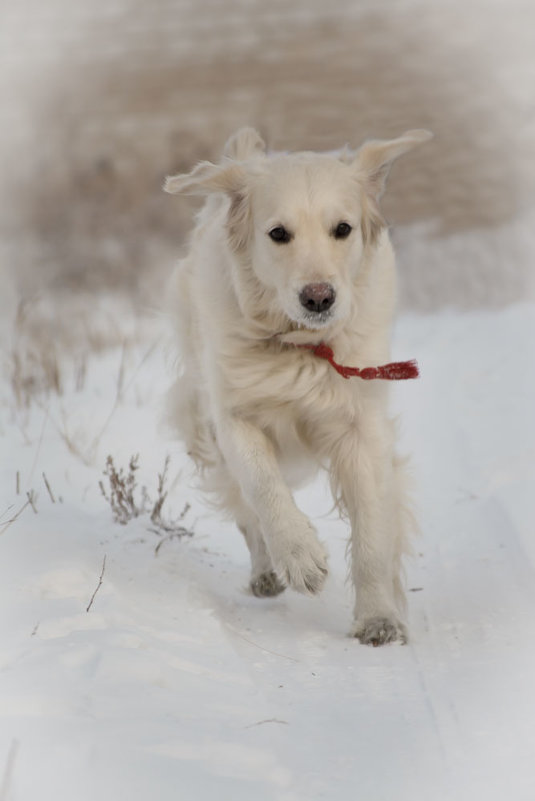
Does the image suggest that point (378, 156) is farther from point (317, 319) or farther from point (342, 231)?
point (317, 319)

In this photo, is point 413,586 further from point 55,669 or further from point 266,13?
point 266,13

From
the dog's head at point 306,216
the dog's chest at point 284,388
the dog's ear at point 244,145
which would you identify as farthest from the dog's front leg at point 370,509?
the dog's ear at point 244,145

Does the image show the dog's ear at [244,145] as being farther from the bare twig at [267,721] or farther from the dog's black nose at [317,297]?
the bare twig at [267,721]

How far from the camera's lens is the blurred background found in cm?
863

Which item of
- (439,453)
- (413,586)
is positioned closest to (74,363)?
(439,453)

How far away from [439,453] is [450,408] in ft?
2.58

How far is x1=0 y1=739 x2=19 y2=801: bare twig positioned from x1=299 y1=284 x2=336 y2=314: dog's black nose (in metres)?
1.90

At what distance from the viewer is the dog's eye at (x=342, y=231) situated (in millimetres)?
3527

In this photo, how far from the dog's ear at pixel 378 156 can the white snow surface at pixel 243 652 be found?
166cm

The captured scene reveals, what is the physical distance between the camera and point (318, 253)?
342cm

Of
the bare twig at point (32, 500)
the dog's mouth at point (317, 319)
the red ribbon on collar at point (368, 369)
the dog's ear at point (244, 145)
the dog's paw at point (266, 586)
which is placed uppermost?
the dog's ear at point (244, 145)

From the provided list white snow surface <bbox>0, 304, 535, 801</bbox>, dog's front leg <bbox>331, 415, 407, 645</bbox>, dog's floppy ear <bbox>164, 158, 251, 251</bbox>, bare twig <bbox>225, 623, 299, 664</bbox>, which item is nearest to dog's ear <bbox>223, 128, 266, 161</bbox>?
dog's floppy ear <bbox>164, 158, 251, 251</bbox>

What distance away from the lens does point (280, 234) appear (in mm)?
3543

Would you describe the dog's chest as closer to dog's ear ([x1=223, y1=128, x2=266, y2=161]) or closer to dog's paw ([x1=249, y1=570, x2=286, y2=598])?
dog's paw ([x1=249, y1=570, x2=286, y2=598])
